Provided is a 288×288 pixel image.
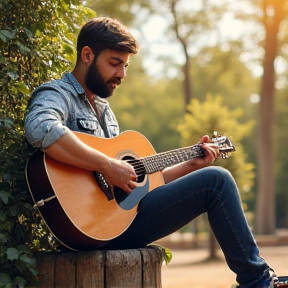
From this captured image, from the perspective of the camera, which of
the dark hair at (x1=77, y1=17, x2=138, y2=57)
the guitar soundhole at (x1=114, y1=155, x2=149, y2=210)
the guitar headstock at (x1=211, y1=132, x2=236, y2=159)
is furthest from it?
the guitar headstock at (x1=211, y1=132, x2=236, y2=159)

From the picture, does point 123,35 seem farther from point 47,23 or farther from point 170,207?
point 170,207

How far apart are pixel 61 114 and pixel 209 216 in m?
0.94

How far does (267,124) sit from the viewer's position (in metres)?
22.7

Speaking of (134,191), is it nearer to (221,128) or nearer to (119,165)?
(119,165)

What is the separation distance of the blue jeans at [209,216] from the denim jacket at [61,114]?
0.53 meters

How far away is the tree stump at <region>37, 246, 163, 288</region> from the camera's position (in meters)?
3.28

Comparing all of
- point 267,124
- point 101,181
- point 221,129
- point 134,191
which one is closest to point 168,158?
point 134,191

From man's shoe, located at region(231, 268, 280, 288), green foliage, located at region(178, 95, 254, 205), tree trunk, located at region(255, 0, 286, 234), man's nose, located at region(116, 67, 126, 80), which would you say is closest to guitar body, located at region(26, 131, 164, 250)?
man's nose, located at region(116, 67, 126, 80)

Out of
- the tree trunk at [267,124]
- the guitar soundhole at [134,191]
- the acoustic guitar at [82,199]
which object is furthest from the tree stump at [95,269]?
the tree trunk at [267,124]

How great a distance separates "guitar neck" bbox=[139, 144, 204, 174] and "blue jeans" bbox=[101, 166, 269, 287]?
0.25 m

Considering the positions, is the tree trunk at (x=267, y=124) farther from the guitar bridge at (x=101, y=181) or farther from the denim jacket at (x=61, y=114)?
the guitar bridge at (x=101, y=181)

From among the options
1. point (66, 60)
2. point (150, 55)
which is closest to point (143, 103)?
point (150, 55)

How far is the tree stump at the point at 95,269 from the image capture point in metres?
3.28

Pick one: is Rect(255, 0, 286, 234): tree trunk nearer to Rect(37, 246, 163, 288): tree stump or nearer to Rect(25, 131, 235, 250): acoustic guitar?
Rect(25, 131, 235, 250): acoustic guitar
